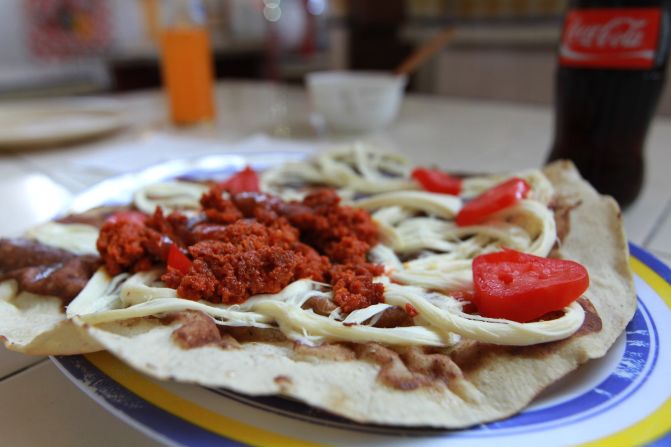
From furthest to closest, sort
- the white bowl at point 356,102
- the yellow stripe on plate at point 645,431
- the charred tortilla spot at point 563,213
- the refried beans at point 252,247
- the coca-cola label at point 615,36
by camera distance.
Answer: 1. the white bowl at point 356,102
2. the coca-cola label at point 615,36
3. the charred tortilla spot at point 563,213
4. the refried beans at point 252,247
5. the yellow stripe on plate at point 645,431

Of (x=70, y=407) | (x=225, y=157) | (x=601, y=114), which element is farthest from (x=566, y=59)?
(x=70, y=407)

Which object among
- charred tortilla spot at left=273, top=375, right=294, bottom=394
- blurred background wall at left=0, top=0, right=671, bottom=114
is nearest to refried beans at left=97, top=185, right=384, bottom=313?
charred tortilla spot at left=273, top=375, right=294, bottom=394

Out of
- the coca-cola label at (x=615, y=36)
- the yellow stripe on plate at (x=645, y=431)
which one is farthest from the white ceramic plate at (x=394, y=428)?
the coca-cola label at (x=615, y=36)

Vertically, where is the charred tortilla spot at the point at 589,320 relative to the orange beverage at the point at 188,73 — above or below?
below

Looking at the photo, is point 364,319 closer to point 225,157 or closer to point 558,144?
point 558,144

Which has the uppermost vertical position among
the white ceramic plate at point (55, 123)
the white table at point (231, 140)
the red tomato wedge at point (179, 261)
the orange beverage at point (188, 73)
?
the orange beverage at point (188, 73)

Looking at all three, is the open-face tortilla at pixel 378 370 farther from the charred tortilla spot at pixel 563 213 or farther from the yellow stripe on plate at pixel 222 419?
the charred tortilla spot at pixel 563 213
